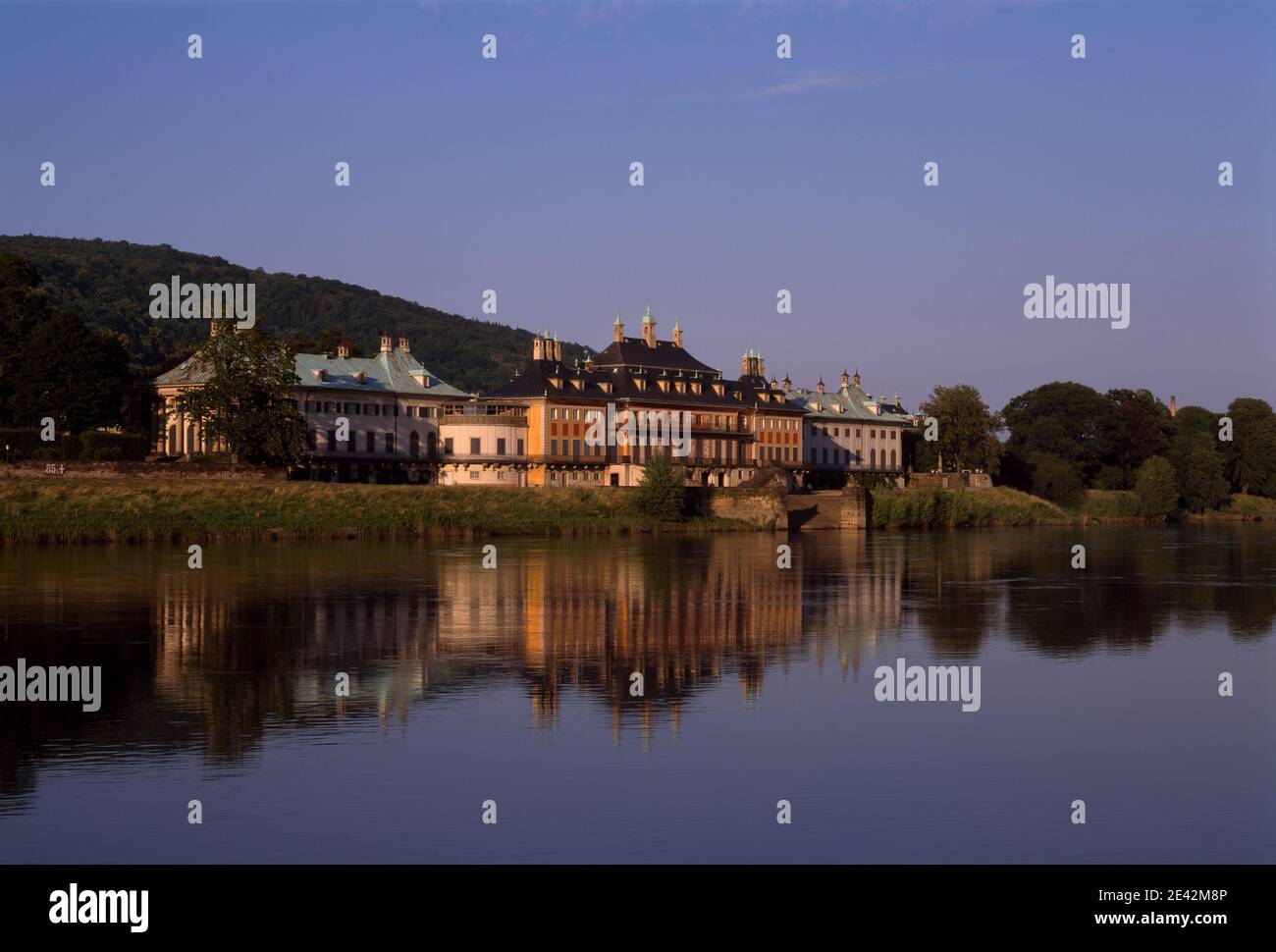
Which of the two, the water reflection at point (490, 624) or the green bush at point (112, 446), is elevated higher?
the green bush at point (112, 446)

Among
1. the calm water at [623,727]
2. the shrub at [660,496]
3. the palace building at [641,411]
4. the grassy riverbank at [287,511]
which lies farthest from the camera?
the palace building at [641,411]

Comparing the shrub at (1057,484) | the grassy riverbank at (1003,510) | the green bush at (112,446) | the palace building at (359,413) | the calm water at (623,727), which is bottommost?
the calm water at (623,727)

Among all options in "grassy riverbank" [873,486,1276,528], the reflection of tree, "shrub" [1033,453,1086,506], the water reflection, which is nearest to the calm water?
the water reflection

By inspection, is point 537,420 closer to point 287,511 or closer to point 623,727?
point 287,511

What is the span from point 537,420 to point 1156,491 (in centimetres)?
4337

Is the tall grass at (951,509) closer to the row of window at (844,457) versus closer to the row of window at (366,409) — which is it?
the row of window at (844,457)

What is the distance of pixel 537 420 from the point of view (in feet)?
366

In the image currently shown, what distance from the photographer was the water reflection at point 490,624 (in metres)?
25.0

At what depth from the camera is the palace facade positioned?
106688 millimetres

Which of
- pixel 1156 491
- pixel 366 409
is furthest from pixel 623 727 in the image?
pixel 1156 491

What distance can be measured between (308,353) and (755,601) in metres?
74.6

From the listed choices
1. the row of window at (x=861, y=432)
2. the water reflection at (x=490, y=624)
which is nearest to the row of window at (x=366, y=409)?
the row of window at (x=861, y=432)

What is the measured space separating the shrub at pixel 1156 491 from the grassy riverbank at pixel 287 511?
121ft
